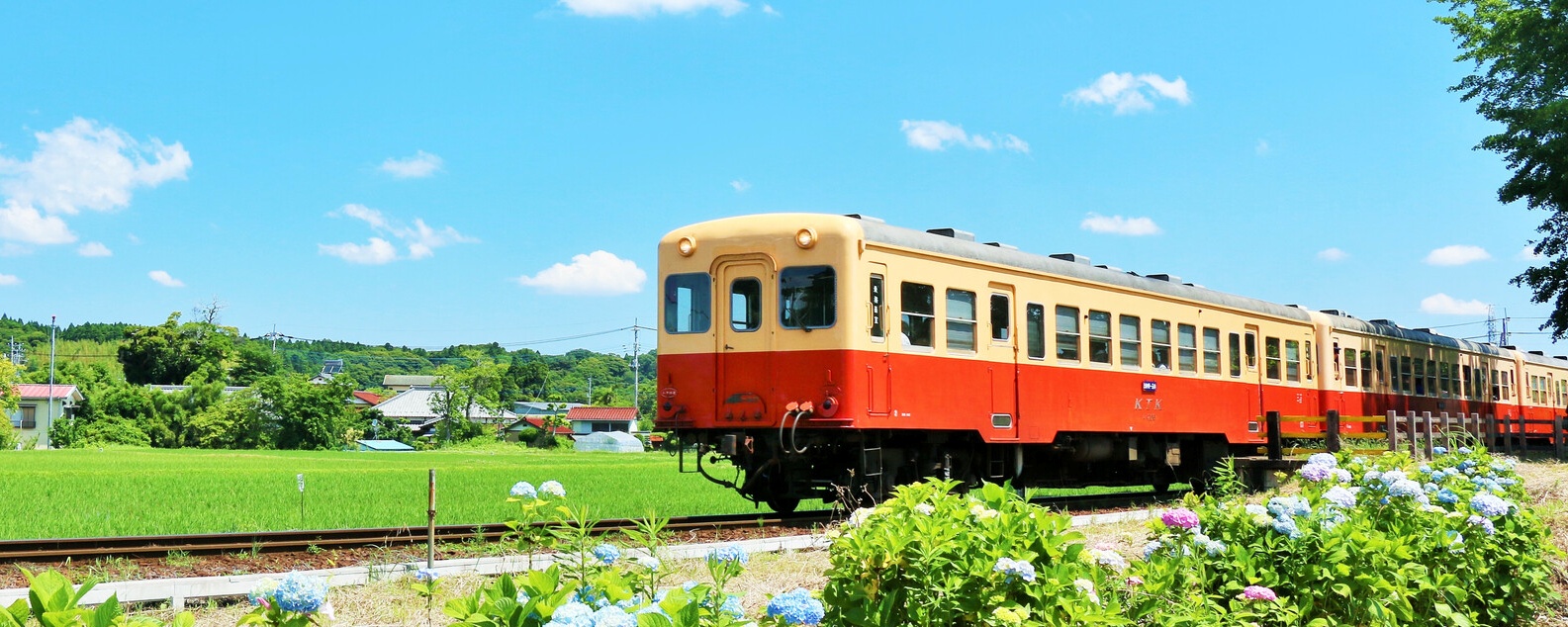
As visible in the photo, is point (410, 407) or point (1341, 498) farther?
point (410, 407)

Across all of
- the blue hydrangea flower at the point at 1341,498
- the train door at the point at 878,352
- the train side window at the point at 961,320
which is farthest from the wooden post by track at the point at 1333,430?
the blue hydrangea flower at the point at 1341,498

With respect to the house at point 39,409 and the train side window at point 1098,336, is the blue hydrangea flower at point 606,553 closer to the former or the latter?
the train side window at point 1098,336

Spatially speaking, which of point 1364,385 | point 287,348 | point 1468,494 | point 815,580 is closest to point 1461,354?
point 1364,385

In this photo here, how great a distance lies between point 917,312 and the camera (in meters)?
12.4

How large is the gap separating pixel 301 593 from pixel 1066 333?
12.0 metres

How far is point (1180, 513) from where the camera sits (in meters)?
5.15

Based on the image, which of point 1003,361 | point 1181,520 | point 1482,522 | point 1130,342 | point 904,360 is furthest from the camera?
point 1130,342

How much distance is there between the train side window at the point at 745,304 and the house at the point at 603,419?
266 ft

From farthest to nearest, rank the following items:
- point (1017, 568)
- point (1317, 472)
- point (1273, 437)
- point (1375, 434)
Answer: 1. point (1375, 434)
2. point (1273, 437)
3. point (1317, 472)
4. point (1017, 568)

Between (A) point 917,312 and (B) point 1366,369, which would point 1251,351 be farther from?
(A) point 917,312

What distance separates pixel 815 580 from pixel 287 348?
7395 inches

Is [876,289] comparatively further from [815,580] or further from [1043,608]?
[1043,608]

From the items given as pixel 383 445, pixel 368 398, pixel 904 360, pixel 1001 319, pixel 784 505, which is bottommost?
pixel 383 445

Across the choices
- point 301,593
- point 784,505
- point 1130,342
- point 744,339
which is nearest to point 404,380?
point 1130,342
